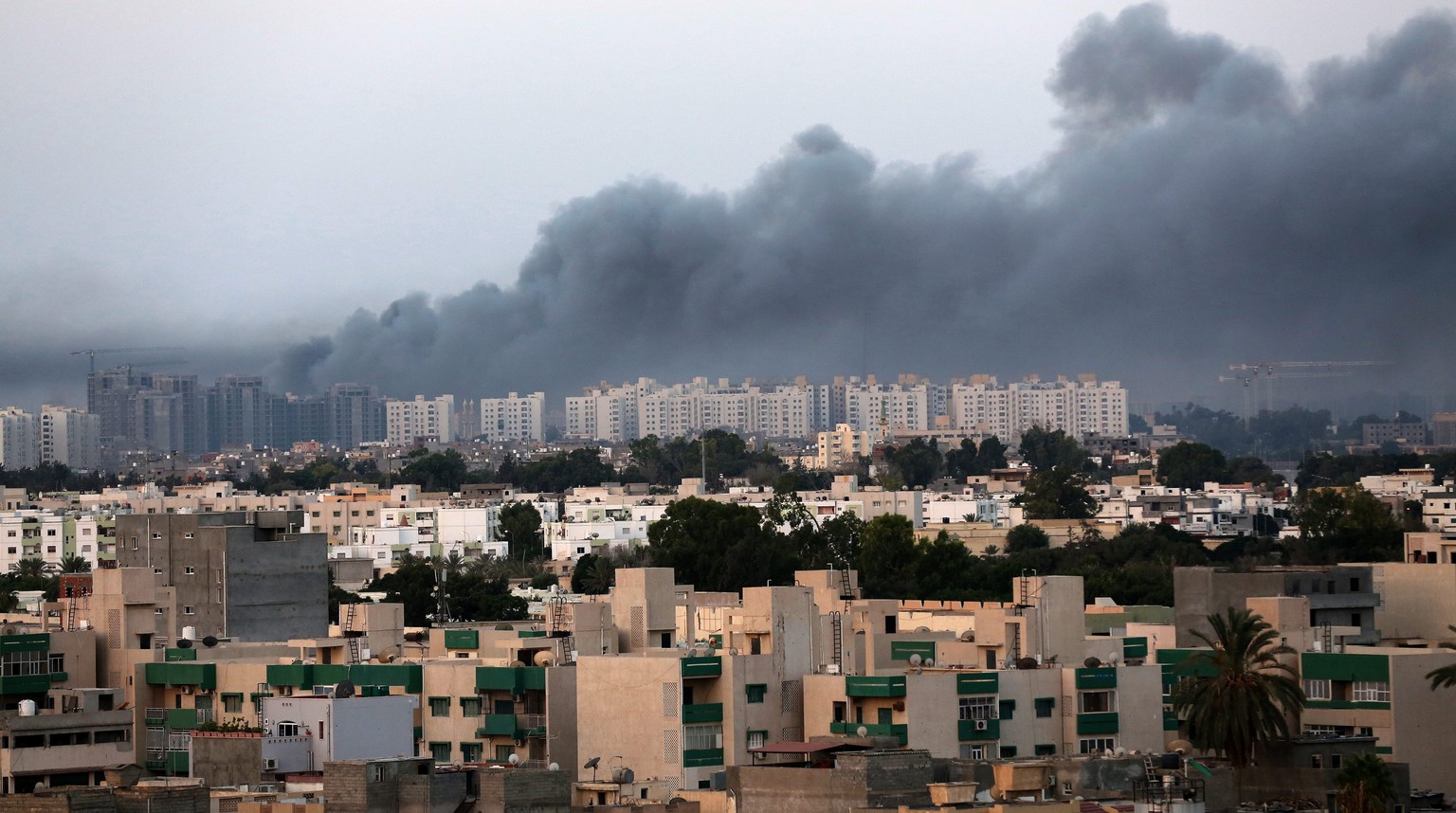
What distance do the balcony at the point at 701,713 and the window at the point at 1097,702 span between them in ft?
10.6

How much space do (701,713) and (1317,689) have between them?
6.03m

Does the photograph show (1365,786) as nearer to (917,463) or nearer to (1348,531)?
(1348,531)

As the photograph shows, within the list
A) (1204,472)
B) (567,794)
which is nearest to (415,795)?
(567,794)

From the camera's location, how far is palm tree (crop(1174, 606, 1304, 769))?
76.5 ft

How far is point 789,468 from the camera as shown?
137 m

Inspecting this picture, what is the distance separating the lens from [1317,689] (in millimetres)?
25688

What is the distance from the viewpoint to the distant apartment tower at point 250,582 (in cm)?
3725

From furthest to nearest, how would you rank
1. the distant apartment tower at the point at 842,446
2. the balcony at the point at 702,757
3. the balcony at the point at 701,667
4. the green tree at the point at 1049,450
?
the distant apartment tower at the point at 842,446
the green tree at the point at 1049,450
the balcony at the point at 701,667
the balcony at the point at 702,757

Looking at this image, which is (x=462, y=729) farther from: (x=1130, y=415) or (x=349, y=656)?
(x=1130, y=415)

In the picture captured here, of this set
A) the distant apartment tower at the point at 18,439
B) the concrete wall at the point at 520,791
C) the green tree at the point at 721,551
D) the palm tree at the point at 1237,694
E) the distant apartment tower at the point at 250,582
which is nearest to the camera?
the concrete wall at the point at 520,791

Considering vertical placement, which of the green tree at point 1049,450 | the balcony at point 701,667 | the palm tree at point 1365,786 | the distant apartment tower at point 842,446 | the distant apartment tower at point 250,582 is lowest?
the palm tree at point 1365,786

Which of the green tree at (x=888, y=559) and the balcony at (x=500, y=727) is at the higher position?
the green tree at (x=888, y=559)

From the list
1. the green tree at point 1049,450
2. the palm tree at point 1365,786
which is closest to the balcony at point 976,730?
the palm tree at point 1365,786

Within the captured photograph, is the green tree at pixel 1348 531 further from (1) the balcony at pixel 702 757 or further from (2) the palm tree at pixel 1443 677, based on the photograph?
(1) the balcony at pixel 702 757
